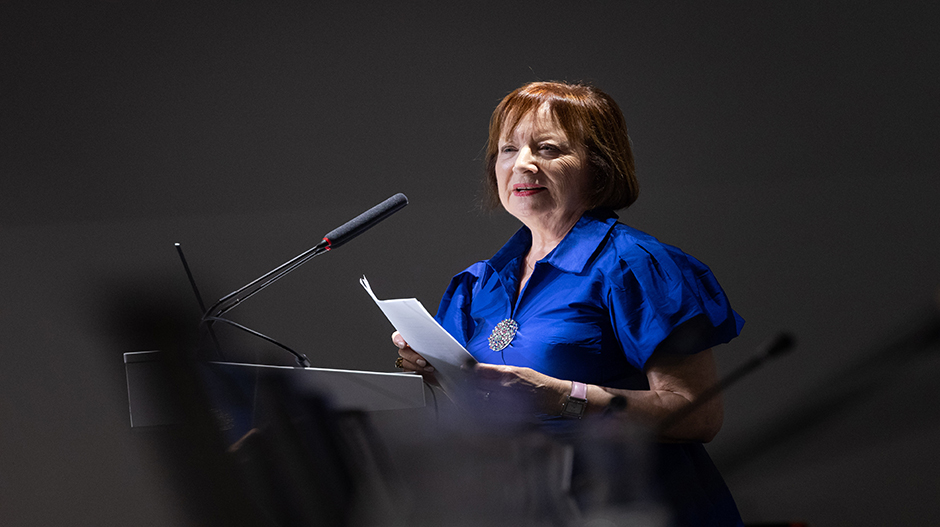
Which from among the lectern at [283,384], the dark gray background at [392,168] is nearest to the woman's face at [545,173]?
the lectern at [283,384]

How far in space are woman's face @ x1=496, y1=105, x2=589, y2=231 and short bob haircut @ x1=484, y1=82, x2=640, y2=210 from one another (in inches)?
0.6

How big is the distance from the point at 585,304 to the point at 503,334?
15 centimetres

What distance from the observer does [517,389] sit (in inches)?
36.3

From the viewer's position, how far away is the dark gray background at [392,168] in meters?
2.01

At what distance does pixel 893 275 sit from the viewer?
2008 millimetres

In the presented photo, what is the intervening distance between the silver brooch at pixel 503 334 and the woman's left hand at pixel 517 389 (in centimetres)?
15

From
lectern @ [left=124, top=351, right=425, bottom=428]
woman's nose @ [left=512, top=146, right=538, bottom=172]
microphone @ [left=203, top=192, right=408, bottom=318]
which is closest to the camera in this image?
lectern @ [left=124, top=351, right=425, bottom=428]

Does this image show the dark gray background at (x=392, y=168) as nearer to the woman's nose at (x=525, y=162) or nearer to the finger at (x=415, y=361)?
the woman's nose at (x=525, y=162)

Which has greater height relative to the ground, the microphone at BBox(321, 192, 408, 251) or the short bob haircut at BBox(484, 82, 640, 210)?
the short bob haircut at BBox(484, 82, 640, 210)

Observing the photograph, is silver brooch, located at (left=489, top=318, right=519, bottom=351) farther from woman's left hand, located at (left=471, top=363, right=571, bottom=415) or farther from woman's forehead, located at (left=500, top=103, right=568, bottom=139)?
woman's forehead, located at (left=500, top=103, right=568, bottom=139)

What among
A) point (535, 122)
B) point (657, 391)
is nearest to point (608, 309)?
point (657, 391)

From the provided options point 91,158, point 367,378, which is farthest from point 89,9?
point 367,378

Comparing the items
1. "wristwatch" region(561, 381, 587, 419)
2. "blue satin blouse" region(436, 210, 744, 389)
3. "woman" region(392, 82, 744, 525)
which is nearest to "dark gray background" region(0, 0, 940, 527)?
"woman" region(392, 82, 744, 525)

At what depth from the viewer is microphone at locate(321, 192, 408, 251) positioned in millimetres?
1077
